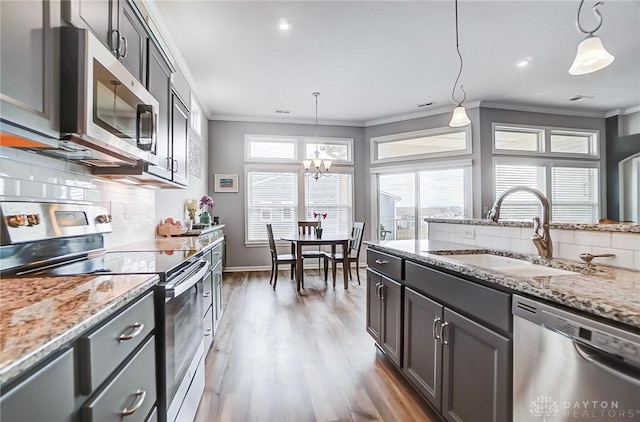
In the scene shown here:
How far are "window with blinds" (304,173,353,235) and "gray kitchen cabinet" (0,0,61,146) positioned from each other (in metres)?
5.27

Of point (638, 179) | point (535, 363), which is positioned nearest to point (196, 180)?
point (535, 363)

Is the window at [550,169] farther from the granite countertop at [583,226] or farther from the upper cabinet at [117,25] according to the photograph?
the upper cabinet at [117,25]

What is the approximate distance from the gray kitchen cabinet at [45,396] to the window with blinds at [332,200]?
5.60 meters

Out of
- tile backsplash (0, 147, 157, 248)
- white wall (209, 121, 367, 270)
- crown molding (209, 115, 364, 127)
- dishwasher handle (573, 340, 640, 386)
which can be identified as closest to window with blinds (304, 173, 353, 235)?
crown molding (209, 115, 364, 127)

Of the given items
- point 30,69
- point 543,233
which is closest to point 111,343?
point 30,69

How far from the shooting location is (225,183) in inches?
235

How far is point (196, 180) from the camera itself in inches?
189

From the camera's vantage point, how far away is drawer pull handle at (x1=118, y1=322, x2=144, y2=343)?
38.0 inches

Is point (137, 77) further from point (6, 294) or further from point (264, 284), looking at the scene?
point (264, 284)

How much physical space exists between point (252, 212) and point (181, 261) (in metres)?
4.56

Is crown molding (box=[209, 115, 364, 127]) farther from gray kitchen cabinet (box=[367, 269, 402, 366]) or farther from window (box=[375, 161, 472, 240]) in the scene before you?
→ gray kitchen cabinet (box=[367, 269, 402, 366])

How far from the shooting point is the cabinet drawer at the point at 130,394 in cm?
82

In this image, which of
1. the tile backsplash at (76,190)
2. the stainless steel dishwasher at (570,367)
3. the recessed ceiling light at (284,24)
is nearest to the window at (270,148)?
the recessed ceiling light at (284,24)

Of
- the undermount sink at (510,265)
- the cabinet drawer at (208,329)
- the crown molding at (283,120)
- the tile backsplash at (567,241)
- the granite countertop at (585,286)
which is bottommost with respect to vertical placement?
the cabinet drawer at (208,329)
